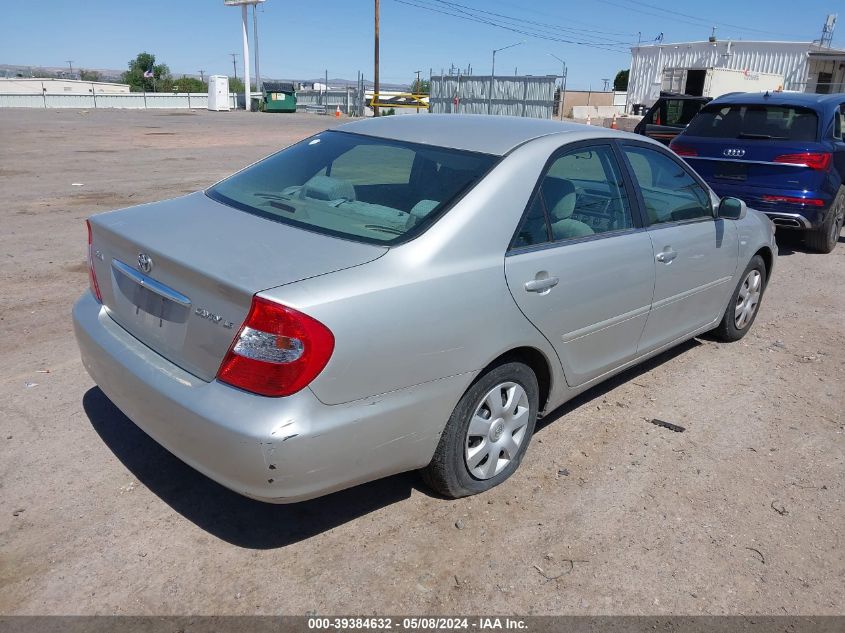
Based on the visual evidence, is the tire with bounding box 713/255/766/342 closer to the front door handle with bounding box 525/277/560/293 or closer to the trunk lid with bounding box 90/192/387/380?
the front door handle with bounding box 525/277/560/293

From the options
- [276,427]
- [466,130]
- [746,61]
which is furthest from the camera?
[746,61]

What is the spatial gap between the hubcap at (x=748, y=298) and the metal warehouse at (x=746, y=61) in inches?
1441

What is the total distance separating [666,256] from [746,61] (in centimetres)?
4634

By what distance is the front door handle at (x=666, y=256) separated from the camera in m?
4.05

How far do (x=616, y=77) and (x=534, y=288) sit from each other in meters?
81.2

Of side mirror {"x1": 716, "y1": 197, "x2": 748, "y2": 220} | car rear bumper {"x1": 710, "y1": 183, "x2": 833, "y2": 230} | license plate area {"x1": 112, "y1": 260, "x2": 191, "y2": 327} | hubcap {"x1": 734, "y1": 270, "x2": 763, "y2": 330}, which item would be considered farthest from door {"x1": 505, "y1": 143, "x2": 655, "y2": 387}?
car rear bumper {"x1": 710, "y1": 183, "x2": 833, "y2": 230}

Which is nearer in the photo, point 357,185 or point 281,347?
point 281,347

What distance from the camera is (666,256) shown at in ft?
13.5

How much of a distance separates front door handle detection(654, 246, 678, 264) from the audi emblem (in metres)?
2.64

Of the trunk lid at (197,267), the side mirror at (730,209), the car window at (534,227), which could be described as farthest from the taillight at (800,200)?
the trunk lid at (197,267)

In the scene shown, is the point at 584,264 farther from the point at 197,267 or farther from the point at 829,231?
the point at 829,231

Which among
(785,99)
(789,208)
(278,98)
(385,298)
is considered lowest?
(789,208)

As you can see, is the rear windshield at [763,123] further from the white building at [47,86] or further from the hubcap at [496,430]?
the white building at [47,86]

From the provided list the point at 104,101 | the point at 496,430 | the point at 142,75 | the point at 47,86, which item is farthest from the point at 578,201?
the point at 142,75
